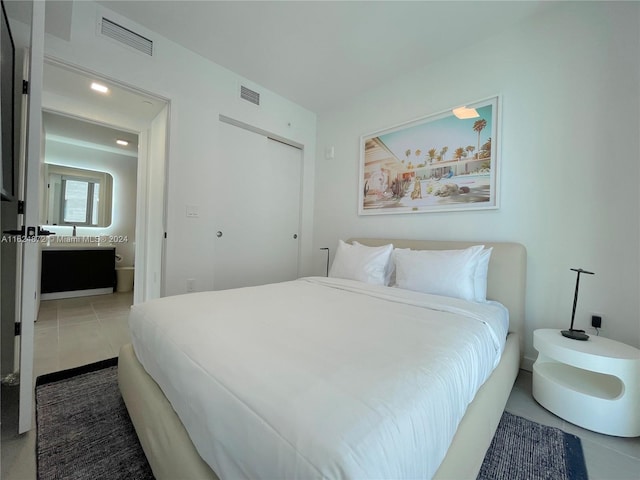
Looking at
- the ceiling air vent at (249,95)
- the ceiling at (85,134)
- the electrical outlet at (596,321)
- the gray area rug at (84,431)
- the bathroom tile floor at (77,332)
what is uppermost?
the ceiling air vent at (249,95)

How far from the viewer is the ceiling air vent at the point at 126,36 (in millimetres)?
2051

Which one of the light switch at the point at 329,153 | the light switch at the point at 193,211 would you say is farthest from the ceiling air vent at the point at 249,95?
the light switch at the point at 193,211

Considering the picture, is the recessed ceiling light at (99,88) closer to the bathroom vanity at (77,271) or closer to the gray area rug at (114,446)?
the gray area rug at (114,446)

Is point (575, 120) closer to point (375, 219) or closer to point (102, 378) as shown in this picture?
point (375, 219)

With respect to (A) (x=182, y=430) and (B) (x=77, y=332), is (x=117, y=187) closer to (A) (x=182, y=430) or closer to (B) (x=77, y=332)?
(B) (x=77, y=332)

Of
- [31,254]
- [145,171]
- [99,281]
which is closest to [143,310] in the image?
[31,254]

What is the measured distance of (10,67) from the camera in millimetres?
1420

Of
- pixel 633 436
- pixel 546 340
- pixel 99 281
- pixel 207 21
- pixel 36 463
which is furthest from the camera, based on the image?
pixel 99 281

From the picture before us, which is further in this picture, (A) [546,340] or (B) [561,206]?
(B) [561,206]

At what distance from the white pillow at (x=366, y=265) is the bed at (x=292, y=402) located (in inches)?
28.2

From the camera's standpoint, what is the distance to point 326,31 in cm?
222

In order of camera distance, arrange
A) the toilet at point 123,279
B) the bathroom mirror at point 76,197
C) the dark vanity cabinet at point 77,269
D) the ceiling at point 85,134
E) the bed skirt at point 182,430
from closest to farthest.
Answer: the bed skirt at point 182,430, the ceiling at point 85,134, the dark vanity cabinet at point 77,269, the bathroom mirror at point 76,197, the toilet at point 123,279

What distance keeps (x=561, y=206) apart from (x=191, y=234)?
3.08m

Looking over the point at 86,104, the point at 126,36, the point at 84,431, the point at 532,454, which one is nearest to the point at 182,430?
the point at 84,431
